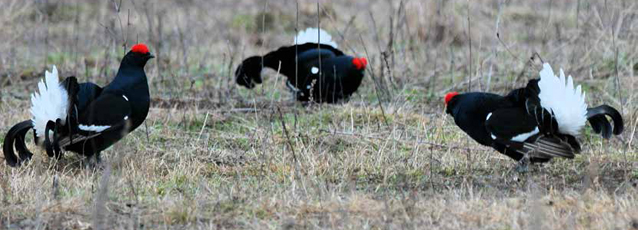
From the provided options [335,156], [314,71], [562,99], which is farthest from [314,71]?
[562,99]

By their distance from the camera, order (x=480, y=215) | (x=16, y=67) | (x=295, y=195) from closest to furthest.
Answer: (x=480, y=215)
(x=295, y=195)
(x=16, y=67)

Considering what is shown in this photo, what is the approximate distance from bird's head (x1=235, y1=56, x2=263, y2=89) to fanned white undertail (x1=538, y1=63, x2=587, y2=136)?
324cm

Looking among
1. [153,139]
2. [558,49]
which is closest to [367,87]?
[558,49]

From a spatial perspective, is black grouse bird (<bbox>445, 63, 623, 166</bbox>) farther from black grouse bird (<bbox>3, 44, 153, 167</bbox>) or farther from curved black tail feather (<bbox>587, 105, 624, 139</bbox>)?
black grouse bird (<bbox>3, 44, 153, 167</bbox>)

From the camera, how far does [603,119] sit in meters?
4.88

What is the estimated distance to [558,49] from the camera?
7.73m

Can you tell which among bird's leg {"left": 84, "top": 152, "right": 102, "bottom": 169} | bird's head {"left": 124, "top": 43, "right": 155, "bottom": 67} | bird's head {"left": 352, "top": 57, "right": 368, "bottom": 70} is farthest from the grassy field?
bird's head {"left": 124, "top": 43, "right": 155, "bottom": 67}

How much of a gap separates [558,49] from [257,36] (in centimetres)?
407

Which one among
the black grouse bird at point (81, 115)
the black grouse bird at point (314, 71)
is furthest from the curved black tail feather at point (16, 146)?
the black grouse bird at point (314, 71)

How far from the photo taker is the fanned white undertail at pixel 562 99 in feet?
15.1

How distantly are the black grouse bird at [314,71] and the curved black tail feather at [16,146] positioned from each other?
8.20ft

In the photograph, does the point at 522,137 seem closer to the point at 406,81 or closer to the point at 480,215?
the point at 480,215

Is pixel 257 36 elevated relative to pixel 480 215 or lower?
elevated

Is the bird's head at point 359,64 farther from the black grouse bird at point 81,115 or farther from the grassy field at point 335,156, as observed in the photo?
the black grouse bird at point 81,115
